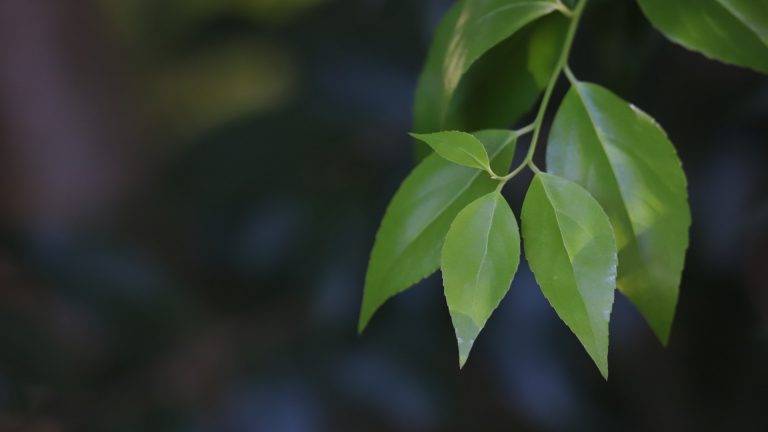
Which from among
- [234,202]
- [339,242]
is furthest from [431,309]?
[234,202]

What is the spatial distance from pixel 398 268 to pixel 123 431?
1.92 ft

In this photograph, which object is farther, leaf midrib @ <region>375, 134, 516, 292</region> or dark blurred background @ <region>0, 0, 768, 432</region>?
dark blurred background @ <region>0, 0, 768, 432</region>

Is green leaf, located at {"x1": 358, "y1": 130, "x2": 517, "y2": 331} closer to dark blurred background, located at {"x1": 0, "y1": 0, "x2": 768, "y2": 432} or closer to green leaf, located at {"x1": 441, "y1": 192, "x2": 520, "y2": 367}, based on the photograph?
green leaf, located at {"x1": 441, "y1": 192, "x2": 520, "y2": 367}

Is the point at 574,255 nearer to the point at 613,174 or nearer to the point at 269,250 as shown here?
the point at 613,174

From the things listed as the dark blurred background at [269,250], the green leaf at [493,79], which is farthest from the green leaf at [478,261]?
the dark blurred background at [269,250]

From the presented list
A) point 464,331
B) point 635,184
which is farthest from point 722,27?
point 464,331

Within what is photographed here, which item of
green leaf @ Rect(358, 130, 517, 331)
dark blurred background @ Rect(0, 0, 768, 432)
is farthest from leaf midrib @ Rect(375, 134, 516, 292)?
dark blurred background @ Rect(0, 0, 768, 432)

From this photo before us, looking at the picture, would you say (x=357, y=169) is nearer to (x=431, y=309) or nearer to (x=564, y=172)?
(x=431, y=309)

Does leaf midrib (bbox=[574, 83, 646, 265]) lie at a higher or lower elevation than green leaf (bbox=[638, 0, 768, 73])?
lower

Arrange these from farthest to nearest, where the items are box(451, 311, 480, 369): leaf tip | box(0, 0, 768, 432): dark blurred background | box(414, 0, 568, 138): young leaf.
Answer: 1. box(0, 0, 768, 432): dark blurred background
2. box(414, 0, 568, 138): young leaf
3. box(451, 311, 480, 369): leaf tip

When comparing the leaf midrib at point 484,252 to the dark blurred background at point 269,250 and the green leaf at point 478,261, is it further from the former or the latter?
the dark blurred background at point 269,250

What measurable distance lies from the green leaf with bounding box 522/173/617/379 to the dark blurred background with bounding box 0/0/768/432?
37cm

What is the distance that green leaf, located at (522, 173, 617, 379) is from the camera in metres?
0.29

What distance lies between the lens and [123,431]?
82 centimetres
